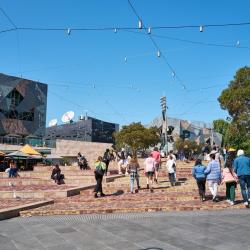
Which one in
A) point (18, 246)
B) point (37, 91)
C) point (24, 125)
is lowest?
point (18, 246)

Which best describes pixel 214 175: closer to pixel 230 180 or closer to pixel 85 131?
pixel 230 180

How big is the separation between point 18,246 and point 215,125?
88.7 metres

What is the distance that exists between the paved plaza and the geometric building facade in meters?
55.3

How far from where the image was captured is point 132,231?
28.7 feet

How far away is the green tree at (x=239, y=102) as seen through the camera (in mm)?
35656

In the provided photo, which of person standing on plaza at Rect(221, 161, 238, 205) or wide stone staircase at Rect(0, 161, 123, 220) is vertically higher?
person standing on plaza at Rect(221, 161, 238, 205)

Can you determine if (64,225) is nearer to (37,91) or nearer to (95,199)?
(95,199)

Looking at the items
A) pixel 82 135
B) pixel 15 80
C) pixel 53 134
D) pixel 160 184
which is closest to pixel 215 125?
pixel 82 135

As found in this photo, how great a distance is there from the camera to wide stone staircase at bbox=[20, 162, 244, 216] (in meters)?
11.9

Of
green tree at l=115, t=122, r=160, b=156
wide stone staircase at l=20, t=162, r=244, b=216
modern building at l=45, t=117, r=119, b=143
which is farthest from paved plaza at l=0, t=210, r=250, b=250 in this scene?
modern building at l=45, t=117, r=119, b=143

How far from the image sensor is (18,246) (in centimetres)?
763

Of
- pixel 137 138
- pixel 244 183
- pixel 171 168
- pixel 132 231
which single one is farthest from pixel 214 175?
pixel 137 138

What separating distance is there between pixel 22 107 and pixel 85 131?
31.7m

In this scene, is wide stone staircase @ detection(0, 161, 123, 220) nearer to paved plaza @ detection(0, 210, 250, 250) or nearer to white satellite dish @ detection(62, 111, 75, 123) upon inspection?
paved plaza @ detection(0, 210, 250, 250)
